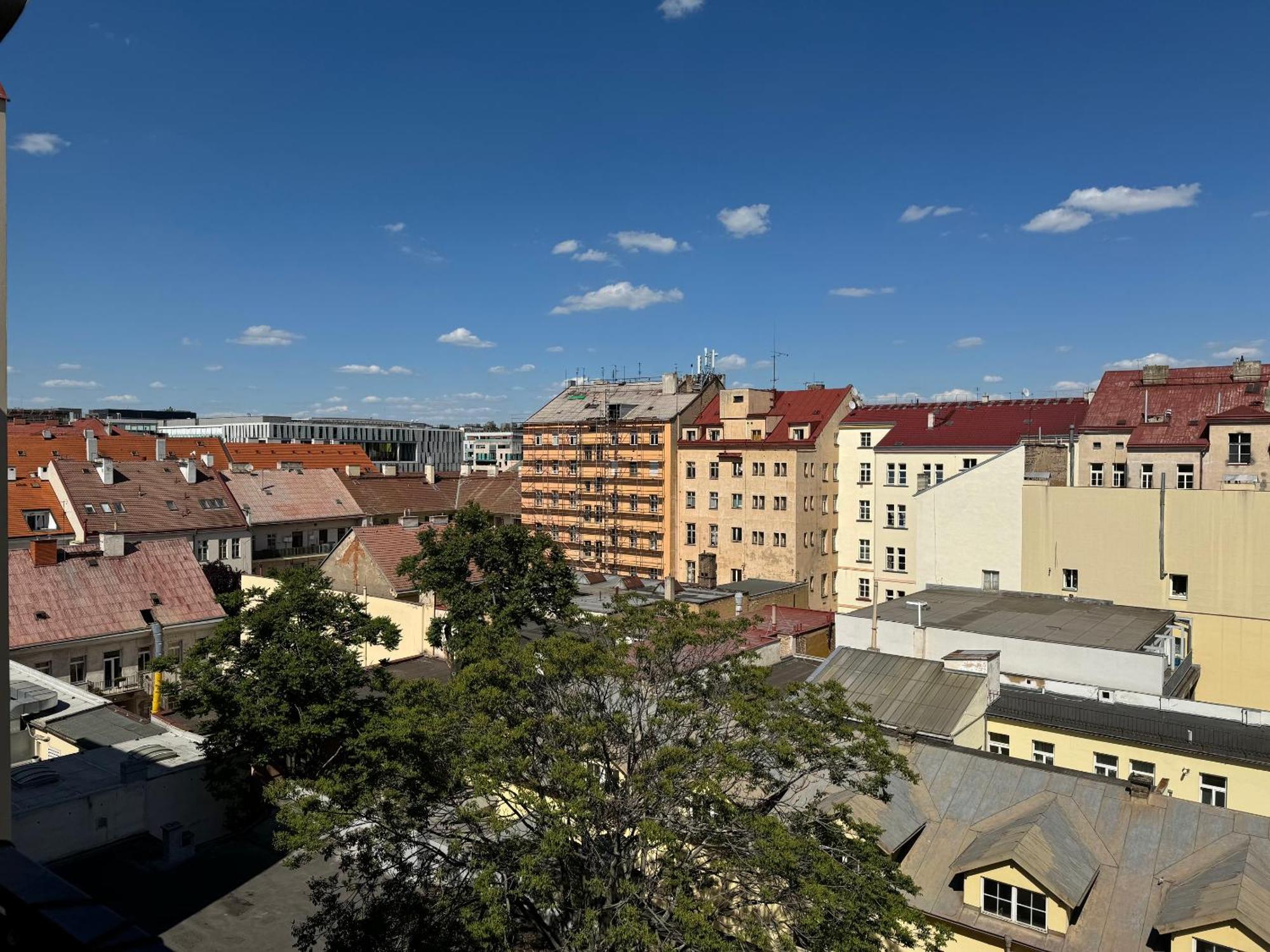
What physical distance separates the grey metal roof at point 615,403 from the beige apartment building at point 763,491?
2.57 meters

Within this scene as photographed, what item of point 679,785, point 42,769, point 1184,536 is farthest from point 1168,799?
point 42,769

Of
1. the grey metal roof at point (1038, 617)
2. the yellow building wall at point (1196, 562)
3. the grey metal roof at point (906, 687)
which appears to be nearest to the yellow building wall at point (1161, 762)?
the grey metal roof at point (906, 687)

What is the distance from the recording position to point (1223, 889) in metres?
13.8

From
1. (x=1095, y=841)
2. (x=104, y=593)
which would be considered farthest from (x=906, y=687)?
(x=104, y=593)

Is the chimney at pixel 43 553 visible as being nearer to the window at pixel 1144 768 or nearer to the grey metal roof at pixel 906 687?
the grey metal roof at pixel 906 687

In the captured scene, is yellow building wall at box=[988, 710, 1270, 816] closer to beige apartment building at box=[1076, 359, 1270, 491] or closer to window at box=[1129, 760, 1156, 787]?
window at box=[1129, 760, 1156, 787]

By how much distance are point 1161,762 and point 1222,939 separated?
763 centimetres

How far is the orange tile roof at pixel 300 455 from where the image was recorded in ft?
281

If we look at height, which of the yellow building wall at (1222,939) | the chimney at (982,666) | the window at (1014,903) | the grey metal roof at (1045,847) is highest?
the chimney at (982,666)

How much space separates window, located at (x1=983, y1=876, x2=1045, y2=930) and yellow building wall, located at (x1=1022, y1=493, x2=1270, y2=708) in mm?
20805

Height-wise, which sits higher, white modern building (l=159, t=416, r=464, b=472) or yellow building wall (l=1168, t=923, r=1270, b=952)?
white modern building (l=159, t=416, r=464, b=472)

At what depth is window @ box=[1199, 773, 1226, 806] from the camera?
19.6 metres

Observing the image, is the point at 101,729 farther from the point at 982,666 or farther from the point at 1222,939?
the point at 1222,939

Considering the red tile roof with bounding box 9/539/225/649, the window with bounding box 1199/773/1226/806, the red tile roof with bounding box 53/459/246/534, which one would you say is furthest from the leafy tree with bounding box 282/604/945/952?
the red tile roof with bounding box 53/459/246/534
